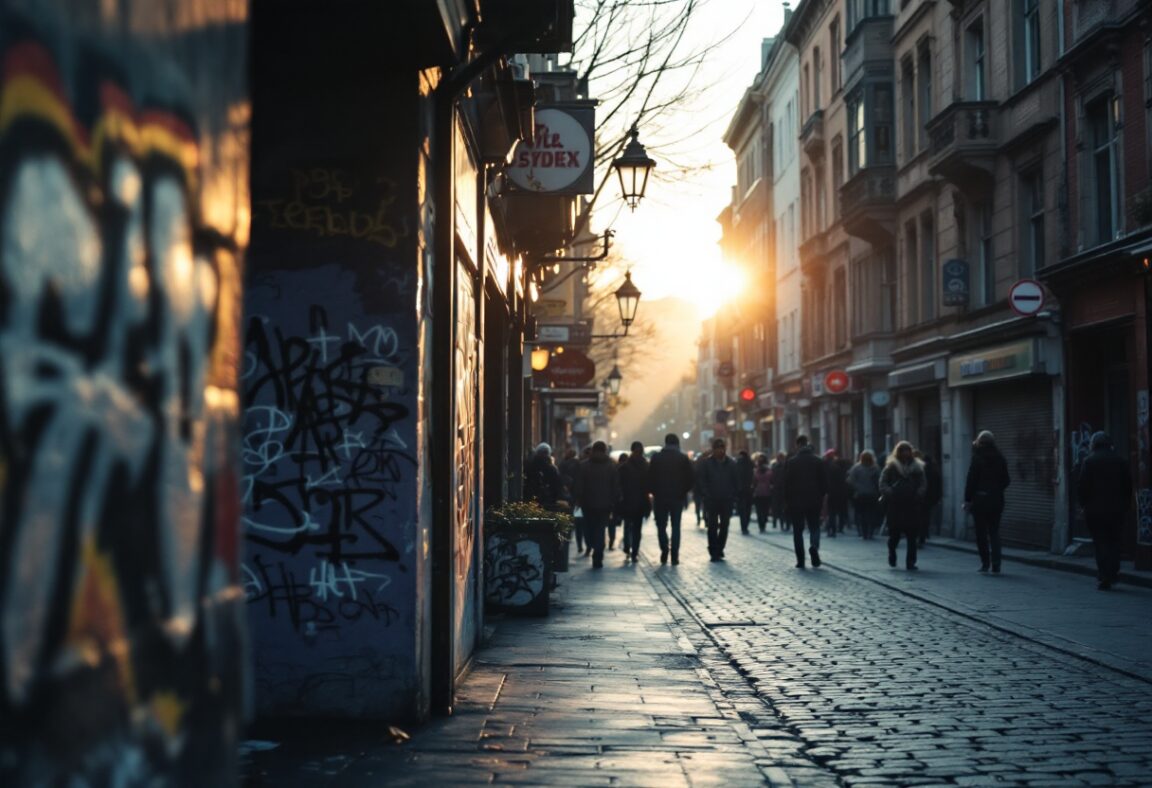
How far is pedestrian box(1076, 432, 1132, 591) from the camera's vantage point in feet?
53.9

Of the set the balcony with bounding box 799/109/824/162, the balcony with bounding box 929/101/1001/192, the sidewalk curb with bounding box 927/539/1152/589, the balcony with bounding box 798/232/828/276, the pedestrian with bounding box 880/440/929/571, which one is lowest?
the sidewalk curb with bounding box 927/539/1152/589

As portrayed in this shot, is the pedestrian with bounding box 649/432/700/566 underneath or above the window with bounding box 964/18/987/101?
underneath

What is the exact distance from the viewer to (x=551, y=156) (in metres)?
14.2

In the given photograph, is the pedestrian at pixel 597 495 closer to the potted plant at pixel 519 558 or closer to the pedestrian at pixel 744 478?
the potted plant at pixel 519 558

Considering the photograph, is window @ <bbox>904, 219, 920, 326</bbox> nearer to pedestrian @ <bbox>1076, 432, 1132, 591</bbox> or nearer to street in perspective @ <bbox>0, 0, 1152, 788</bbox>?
street in perspective @ <bbox>0, 0, 1152, 788</bbox>

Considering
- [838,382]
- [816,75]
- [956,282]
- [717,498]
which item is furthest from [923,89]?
[816,75]

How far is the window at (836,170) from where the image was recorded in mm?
44312

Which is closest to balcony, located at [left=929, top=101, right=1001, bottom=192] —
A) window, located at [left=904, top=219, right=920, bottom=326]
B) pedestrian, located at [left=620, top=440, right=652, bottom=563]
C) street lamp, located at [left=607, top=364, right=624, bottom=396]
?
window, located at [left=904, top=219, right=920, bottom=326]

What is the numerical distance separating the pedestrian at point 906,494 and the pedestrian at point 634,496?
3.99 metres

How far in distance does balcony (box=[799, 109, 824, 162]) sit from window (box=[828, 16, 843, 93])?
1.29 meters

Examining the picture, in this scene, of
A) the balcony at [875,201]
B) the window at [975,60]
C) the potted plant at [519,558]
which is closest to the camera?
the potted plant at [519,558]

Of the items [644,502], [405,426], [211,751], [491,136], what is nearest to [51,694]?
[211,751]

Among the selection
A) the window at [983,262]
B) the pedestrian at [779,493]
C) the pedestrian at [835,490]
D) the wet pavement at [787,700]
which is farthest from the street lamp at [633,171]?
the pedestrian at [779,493]

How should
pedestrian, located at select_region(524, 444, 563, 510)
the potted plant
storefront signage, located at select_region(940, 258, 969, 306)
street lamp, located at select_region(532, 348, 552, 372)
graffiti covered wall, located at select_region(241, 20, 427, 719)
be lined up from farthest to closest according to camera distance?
storefront signage, located at select_region(940, 258, 969, 306)
street lamp, located at select_region(532, 348, 552, 372)
pedestrian, located at select_region(524, 444, 563, 510)
the potted plant
graffiti covered wall, located at select_region(241, 20, 427, 719)
